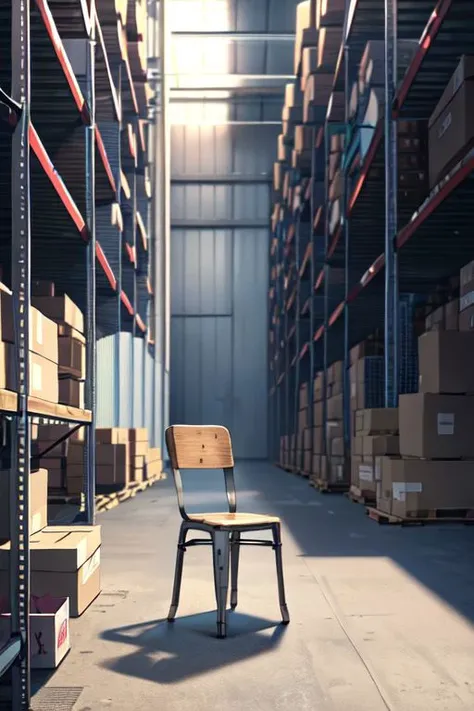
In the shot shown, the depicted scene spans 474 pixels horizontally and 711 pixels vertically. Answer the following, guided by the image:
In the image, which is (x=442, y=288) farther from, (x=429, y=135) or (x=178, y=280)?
(x=178, y=280)

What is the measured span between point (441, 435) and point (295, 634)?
11.2 feet

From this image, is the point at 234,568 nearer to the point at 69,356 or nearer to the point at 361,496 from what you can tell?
the point at 69,356

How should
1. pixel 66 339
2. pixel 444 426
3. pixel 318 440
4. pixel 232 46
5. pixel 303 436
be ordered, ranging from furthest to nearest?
pixel 232 46
pixel 303 436
pixel 318 440
pixel 66 339
pixel 444 426

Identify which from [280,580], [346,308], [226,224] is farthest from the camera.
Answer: [226,224]

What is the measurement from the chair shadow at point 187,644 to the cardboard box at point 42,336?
1.25 meters

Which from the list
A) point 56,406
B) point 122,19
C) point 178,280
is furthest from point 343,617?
point 178,280

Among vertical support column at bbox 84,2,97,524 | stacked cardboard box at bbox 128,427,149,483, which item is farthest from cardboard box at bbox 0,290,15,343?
stacked cardboard box at bbox 128,427,149,483

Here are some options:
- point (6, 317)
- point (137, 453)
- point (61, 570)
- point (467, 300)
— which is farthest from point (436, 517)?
point (137, 453)

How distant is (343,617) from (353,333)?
974cm

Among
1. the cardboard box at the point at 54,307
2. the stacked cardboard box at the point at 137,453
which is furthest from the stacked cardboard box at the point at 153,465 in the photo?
the cardboard box at the point at 54,307

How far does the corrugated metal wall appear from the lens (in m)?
21.7

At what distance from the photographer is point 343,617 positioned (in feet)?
11.6

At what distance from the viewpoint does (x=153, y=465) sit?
43.8ft

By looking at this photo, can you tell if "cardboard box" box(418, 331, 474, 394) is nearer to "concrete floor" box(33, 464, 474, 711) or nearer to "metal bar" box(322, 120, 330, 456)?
"concrete floor" box(33, 464, 474, 711)
